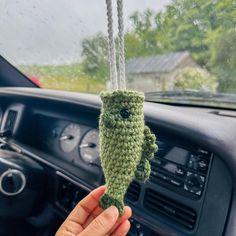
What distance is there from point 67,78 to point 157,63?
517 mm

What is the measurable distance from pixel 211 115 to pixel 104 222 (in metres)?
0.78

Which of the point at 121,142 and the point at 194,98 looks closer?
the point at 121,142

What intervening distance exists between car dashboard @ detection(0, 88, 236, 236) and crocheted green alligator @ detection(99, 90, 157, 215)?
507 mm

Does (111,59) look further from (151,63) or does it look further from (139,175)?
(151,63)

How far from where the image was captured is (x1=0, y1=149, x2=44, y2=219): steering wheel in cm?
213

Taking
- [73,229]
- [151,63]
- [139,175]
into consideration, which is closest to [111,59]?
[139,175]

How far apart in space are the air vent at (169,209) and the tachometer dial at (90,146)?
1.64ft

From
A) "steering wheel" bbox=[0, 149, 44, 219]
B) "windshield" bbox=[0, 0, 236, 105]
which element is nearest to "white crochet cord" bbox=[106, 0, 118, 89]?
"windshield" bbox=[0, 0, 236, 105]

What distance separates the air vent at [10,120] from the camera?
8.79 ft

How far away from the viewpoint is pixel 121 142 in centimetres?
63

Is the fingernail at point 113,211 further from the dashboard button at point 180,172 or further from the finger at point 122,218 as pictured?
→ the dashboard button at point 180,172

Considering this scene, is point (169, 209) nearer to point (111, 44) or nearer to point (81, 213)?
point (81, 213)

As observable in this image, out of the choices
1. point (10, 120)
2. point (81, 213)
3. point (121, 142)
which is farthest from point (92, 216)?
point (10, 120)

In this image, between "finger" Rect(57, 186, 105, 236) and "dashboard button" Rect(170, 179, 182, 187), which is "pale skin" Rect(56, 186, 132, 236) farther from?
"dashboard button" Rect(170, 179, 182, 187)
